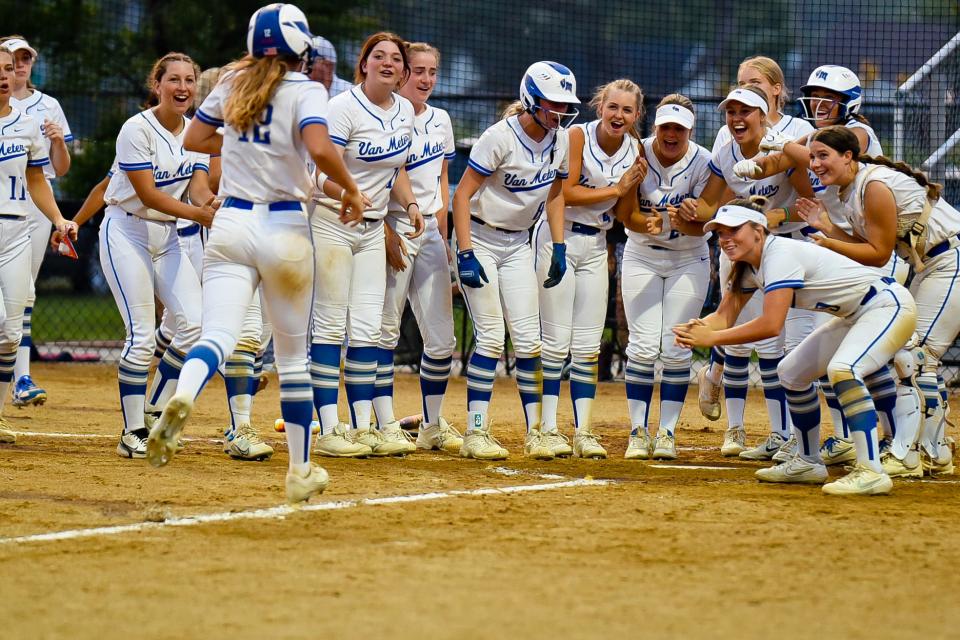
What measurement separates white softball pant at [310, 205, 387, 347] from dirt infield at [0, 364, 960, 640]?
0.72 metres

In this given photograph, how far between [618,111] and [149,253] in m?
2.69

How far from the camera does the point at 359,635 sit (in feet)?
11.7

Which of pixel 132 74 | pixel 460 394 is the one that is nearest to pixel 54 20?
pixel 132 74

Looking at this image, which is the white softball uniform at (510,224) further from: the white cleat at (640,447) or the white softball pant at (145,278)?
the white softball pant at (145,278)

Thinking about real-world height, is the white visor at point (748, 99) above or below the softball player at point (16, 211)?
above

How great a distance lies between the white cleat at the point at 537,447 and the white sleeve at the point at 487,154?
1494 millimetres

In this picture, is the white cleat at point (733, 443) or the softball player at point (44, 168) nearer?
the white cleat at point (733, 443)

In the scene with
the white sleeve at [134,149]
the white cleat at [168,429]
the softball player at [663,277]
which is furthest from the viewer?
the softball player at [663,277]

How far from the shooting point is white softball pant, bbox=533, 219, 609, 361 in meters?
7.53

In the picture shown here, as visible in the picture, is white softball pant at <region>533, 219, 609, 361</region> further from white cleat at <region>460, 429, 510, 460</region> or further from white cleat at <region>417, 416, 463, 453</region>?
white cleat at <region>417, 416, 463, 453</region>

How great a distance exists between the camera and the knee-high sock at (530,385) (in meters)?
7.61

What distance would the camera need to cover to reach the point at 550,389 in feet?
25.1

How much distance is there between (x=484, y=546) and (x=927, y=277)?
3.35 metres

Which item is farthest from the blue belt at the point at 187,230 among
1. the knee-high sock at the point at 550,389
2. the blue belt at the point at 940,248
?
the blue belt at the point at 940,248
